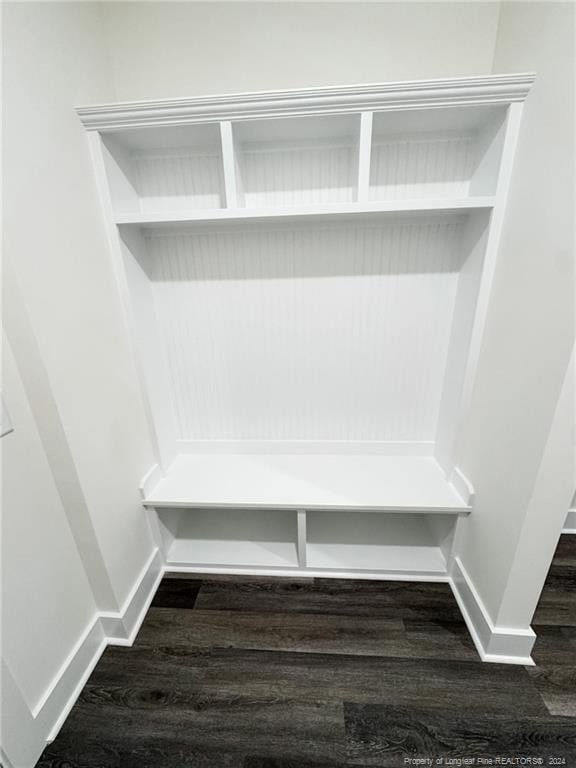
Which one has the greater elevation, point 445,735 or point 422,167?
point 422,167

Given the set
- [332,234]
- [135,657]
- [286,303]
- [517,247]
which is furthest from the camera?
[286,303]

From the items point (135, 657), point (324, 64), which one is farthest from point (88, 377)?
point (324, 64)

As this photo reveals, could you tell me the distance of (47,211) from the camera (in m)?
1.02

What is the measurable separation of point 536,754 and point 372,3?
2620mm

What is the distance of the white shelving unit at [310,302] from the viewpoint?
122 cm

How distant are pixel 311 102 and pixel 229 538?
201 centimetres

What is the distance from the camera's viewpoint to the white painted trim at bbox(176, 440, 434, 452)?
5.95ft

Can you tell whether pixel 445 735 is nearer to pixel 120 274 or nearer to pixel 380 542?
pixel 380 542

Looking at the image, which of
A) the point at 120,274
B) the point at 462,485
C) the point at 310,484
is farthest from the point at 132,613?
the point at 462,485

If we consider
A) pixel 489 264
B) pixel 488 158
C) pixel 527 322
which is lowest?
pixel 527 322

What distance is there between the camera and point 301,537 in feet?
5.26

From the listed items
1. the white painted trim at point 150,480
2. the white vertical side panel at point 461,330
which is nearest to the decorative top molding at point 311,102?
the white vertical side panel at point 461,330

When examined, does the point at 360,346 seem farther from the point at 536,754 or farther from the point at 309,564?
the point at 536,754

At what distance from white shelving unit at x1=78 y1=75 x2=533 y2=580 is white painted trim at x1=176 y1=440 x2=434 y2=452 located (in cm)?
1
